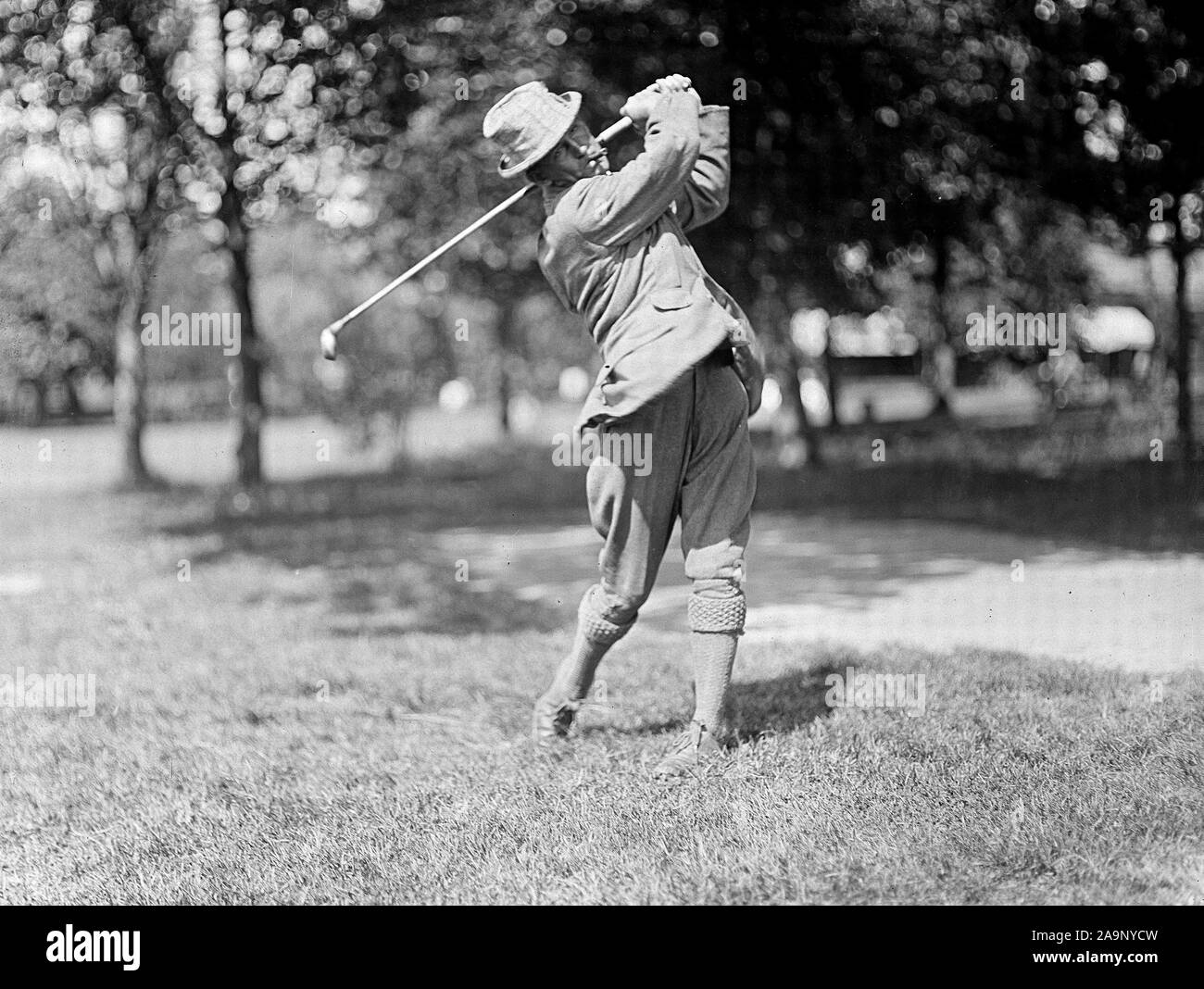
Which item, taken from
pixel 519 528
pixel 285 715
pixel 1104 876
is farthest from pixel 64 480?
pixel 1104 876

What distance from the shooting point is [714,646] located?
4500 millimetres

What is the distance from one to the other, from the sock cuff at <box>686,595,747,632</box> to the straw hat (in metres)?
1.59

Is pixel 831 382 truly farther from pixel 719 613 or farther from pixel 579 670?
pixel 719 613

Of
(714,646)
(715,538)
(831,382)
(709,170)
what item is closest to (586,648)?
(714,646)

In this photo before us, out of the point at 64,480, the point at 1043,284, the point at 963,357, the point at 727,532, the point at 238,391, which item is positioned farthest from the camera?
the point at 963,357

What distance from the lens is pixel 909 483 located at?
43.6 ft

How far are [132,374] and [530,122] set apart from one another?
13570 mm

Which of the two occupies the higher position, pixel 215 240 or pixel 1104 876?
pixel 215 240

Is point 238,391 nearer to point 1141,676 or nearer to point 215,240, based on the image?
point 215,240

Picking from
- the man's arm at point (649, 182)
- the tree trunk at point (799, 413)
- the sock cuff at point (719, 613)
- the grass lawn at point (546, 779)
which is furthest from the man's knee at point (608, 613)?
the tree trunk at point (799, 413)

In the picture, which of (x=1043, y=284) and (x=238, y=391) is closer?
(x=238, y=391)

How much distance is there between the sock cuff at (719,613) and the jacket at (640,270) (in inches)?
28.7

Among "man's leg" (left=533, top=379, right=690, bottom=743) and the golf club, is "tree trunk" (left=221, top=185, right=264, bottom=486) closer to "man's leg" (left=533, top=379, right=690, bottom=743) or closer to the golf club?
the golf club

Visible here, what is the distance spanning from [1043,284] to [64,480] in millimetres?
14604
